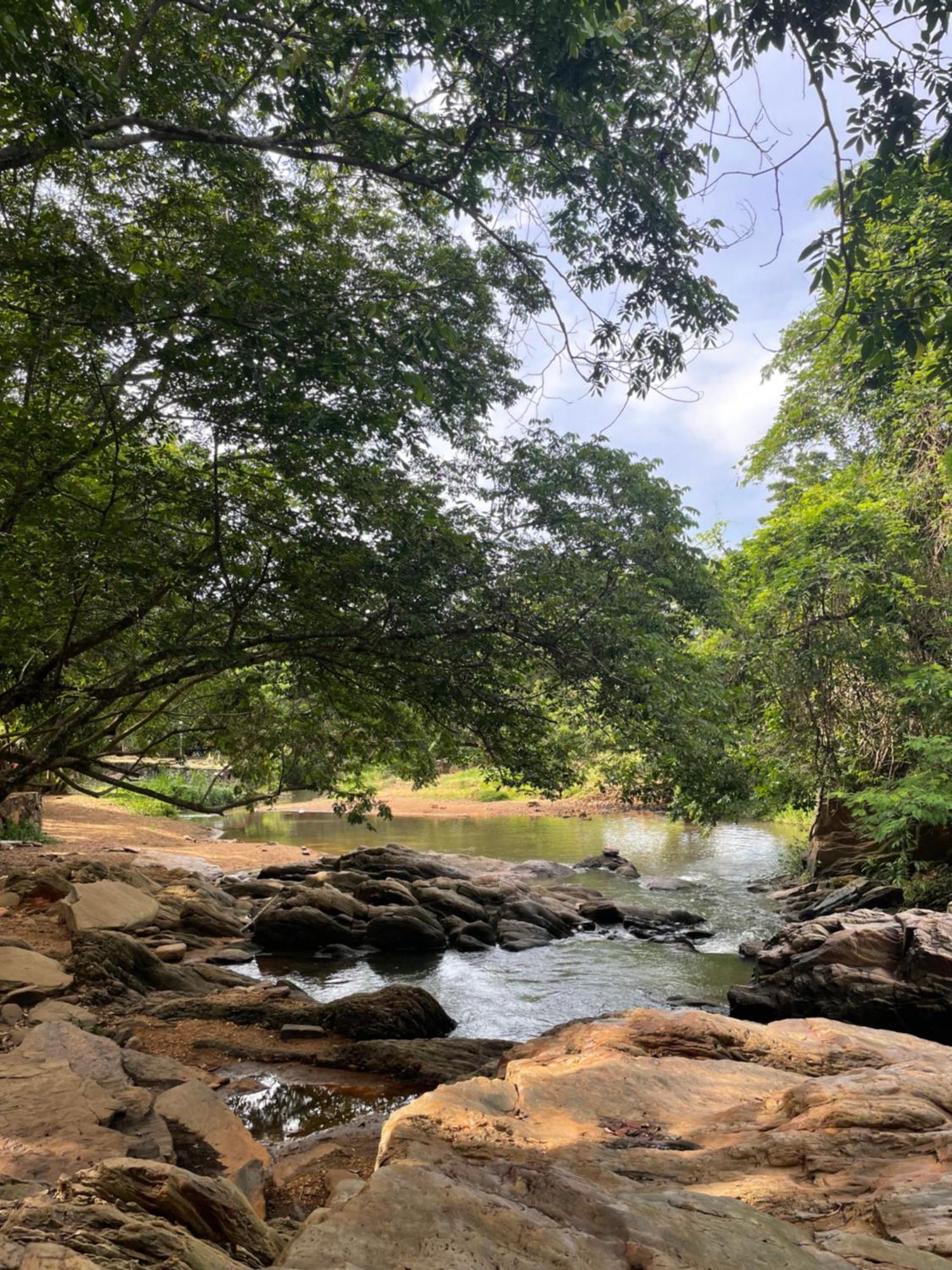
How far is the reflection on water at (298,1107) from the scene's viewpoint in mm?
5672

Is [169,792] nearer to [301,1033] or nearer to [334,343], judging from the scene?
[301,1033]

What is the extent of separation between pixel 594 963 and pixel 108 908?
22.5ft

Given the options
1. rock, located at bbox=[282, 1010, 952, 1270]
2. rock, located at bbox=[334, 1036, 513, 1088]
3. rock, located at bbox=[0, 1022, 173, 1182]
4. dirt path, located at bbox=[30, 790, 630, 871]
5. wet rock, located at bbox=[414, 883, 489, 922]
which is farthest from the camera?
dirt path, located at bbox=[30, 790, 630, 871]

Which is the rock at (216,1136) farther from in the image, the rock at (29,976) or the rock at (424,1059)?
the rock at (29,976)

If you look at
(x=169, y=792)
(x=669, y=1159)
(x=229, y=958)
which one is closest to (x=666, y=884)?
(x=229, y=958)

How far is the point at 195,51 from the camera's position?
5414 millimetres

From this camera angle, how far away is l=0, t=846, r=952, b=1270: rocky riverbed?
262cm

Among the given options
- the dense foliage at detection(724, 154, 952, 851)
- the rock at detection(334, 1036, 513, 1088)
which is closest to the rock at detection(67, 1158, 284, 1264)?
the rock at detection(334, 1036, 513, 1088)

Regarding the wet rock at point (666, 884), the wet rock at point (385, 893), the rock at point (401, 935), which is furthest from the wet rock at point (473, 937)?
the wet rock at point (666, 884)

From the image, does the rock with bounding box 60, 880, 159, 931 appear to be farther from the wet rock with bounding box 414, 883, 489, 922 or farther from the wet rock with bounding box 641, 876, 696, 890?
the wet rock with bounding box 641, 876, 696, 890

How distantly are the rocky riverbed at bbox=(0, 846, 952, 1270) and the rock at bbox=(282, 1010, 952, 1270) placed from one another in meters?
0.01

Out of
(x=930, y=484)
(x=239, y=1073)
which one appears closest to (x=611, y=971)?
(x=239, y=1073)

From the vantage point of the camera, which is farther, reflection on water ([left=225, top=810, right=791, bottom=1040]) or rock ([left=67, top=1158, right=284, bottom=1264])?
reflection on water ([left=225, top=810, right=791, bottom=1040])

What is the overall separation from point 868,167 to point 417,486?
Result: 383 centimetres
